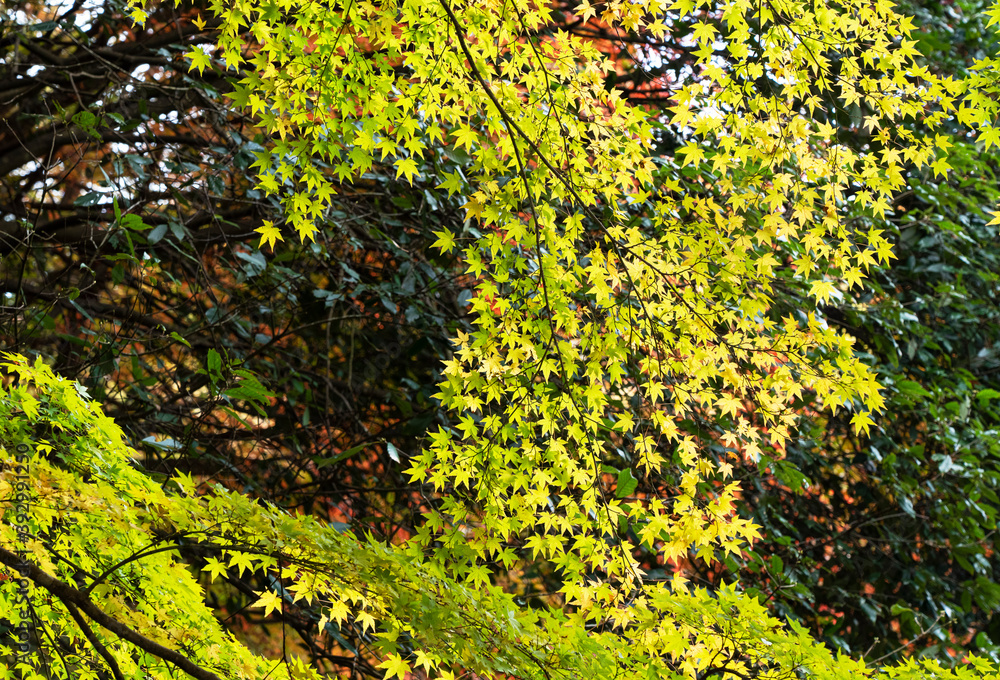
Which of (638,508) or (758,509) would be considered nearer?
(638,508)

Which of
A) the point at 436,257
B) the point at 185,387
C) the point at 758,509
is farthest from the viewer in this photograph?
the point at 758,509

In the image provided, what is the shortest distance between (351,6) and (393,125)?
42cm

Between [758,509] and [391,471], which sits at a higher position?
[758,509]

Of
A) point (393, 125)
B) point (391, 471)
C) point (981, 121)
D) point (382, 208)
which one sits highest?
point (981, 121)

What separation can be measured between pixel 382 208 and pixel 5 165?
208cm

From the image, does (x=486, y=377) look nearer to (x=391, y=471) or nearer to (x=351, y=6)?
(x=351, y=6)

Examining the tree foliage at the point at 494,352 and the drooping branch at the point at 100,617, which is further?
the tree foliage at the point at 494,352

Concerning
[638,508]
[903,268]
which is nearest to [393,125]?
[638,508]

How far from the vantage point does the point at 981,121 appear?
292 cm

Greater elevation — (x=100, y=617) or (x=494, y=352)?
(x=494, y=352)

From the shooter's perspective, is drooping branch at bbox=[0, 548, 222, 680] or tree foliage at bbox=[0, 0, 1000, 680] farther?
tree foliage at bbox=[0, 0, 1000, 680]

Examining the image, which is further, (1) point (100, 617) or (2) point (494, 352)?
(2) point (494, 352)

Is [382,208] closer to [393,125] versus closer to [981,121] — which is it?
[393,125]

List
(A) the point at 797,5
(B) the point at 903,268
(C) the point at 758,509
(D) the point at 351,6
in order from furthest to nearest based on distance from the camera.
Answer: (B) the point at 903,268
(C) the point at 758,509
(A) the point at 797,5
(D) the point at 351,6
